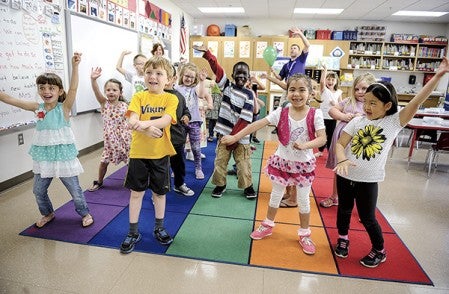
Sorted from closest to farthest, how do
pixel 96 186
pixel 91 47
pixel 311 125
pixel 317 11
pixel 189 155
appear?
pixel 311 125 < pixel 96 186 < pixel 91 47 < pixel 189 155 < pixel 317 11

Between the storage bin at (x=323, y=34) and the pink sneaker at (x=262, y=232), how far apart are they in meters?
7.42

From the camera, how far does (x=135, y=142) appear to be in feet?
6.66

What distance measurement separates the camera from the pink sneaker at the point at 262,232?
2.39 metres

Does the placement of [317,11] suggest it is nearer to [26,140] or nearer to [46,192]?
[26,140]

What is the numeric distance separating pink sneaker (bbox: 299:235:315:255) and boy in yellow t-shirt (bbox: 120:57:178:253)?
106 centimetres

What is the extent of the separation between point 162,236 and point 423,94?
189 centimetres

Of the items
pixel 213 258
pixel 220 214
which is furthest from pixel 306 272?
pixel 220 214

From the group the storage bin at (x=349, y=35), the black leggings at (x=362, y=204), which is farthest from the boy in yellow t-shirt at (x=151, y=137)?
the storage bin at (x=349, y=35)

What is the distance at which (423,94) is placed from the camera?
5.66 feet

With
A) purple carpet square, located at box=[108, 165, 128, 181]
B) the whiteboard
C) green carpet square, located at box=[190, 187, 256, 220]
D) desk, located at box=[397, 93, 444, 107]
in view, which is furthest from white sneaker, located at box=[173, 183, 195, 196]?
desk, located at box=[397, 93, 444, 107]

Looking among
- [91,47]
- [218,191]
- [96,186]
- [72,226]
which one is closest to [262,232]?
[218,191]

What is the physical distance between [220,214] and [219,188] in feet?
1.48

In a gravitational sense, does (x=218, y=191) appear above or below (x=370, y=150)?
below

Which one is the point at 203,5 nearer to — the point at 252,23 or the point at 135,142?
the point at 252,23
